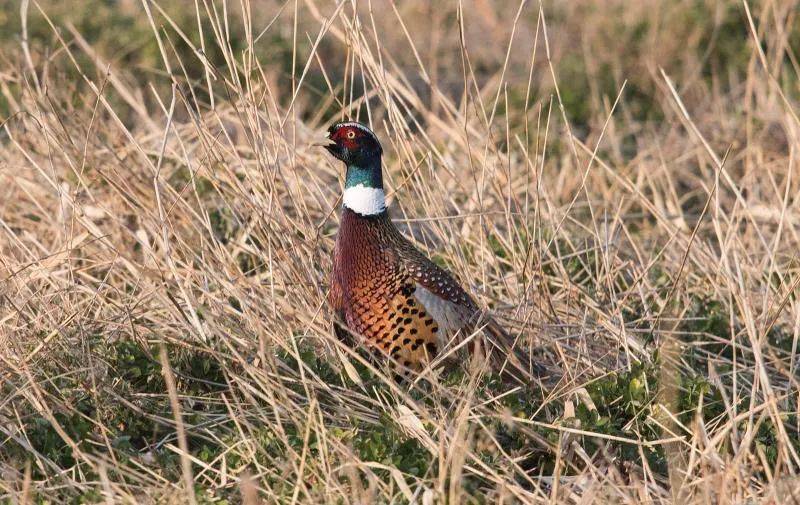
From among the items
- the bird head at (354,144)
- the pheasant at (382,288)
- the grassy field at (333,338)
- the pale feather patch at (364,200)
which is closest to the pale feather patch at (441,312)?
the pheasant at (382,288)

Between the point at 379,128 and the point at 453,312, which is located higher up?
the point at 453,312

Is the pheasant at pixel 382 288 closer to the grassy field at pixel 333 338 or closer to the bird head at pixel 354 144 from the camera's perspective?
the bird head at pixel 354 144

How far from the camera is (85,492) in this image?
133 inches

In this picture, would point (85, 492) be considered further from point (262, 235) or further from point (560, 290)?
point (560, 290)

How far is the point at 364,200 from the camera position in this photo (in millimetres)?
4371

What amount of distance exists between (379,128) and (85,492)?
4.33 metres

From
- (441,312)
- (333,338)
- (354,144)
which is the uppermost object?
(354,144)

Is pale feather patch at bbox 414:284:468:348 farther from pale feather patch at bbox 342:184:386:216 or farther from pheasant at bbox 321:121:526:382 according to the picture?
pale feather patch at bbox 342:184:386:216

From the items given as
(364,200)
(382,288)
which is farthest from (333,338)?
(364,200)

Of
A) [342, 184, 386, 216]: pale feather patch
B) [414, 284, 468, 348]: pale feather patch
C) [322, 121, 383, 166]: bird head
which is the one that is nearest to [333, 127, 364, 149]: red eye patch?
[322, 121, 383, 166]: bird head

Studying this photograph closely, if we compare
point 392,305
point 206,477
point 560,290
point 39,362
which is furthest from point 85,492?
point 560,290

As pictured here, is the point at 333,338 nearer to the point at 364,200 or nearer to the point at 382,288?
the point at 382,288

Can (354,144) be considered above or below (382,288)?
above

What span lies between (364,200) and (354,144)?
0.65 feet
